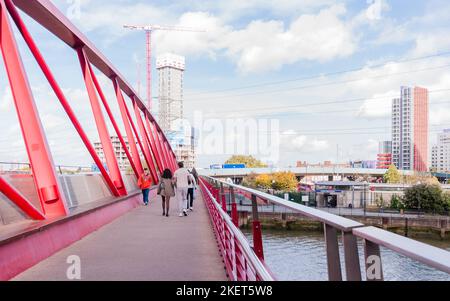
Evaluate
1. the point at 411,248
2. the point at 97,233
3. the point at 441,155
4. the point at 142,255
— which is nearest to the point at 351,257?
the point at 411,248

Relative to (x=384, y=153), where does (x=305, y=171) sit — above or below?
below

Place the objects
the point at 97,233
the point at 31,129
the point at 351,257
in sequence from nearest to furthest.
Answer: the point at 351,257 → the point at 31,129 → the point at 97,233

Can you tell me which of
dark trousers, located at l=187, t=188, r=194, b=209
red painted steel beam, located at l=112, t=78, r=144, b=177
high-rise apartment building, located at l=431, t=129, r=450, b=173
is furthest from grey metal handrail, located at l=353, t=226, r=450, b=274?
high-rise apartment building, located at l=431, t=129, r=450, b=173

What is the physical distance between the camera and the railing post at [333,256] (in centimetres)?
177

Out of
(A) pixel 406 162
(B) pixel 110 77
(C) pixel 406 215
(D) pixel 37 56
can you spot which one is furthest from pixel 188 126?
(D) pixel 37 56

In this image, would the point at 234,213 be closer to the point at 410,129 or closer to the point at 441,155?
the point at 410,129

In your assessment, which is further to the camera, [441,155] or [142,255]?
[441,155]

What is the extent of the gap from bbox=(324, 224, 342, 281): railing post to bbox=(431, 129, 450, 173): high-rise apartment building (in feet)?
457

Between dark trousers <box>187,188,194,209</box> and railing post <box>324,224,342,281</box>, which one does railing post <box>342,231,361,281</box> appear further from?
dark trousers <box>187,188,194,209</box>

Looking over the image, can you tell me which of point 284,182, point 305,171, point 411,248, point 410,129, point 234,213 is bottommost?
point 284,182

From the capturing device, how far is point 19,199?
6.70 meters

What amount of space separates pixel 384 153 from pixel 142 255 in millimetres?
173781

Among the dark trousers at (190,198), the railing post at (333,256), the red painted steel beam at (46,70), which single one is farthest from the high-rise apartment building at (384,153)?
the railing post at (333,256)
